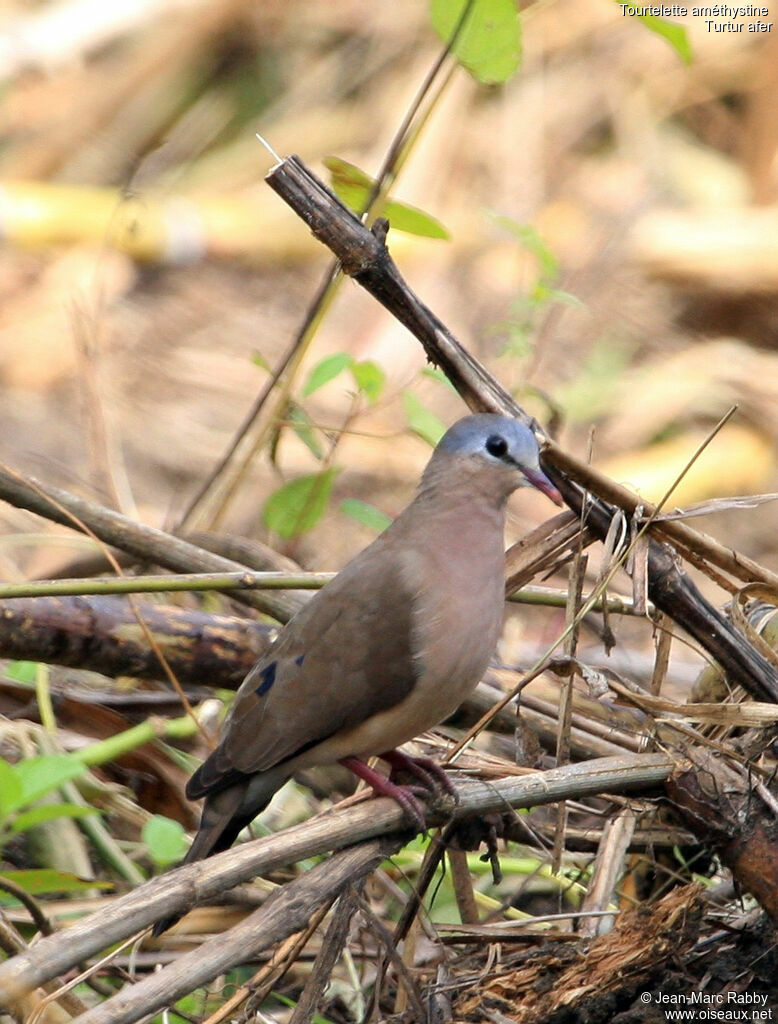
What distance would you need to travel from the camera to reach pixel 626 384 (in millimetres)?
7367

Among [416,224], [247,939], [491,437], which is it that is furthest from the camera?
[416,224]

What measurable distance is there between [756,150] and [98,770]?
20.8 ft

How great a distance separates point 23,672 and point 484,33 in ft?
6.80

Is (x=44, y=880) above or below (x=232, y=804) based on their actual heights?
below

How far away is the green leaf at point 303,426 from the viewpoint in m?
3.64

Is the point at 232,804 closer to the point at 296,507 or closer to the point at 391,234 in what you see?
the point at 296,507

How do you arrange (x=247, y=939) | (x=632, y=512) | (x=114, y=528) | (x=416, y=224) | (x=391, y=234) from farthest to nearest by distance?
(x=391, y=234), (x=114, y=528), (x=416, y=224), (x=632, y=512), (x=247, y=939)

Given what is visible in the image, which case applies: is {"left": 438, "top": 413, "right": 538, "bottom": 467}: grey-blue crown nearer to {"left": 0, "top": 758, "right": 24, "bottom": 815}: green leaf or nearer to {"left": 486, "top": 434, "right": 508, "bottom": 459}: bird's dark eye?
{"left": 486, "top": 434, "right": 508, "bottom": 459}: bird's dark eye

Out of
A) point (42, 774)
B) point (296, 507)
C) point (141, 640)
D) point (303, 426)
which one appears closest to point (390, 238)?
point (296, 507)

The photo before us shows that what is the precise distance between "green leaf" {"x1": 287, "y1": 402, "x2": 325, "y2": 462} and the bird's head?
0.70 metres

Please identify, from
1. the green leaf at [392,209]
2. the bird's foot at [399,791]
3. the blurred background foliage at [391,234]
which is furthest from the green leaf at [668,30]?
the blurred background foliage at [391,234]

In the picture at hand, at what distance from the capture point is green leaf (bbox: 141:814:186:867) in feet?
9.67

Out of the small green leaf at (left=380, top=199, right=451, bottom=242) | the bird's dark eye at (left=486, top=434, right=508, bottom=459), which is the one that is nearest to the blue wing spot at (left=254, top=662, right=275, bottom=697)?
the bird's dark eye at (left=486, top=434, right=508, bottom=459)

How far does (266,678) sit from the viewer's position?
115 inches
